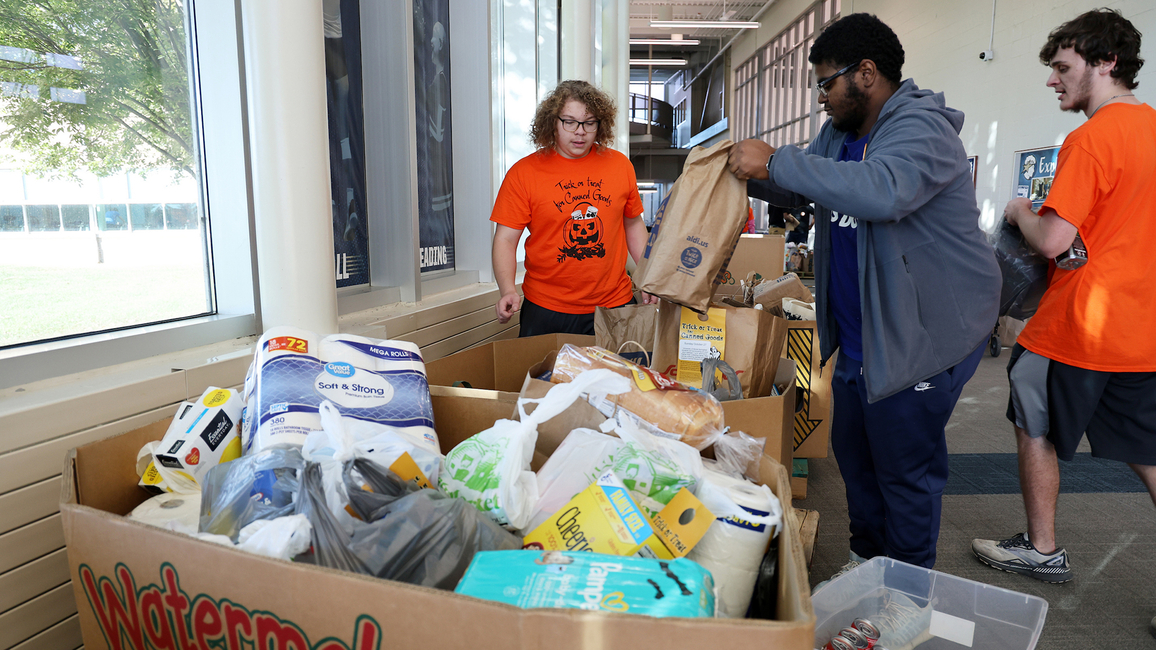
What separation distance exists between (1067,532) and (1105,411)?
31.2 inches

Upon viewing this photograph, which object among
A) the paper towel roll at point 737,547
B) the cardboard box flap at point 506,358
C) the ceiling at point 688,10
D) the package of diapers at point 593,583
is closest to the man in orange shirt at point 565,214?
the cardboard box flap at point 506,358

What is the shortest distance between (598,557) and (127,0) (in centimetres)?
167

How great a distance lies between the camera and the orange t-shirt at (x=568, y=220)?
2.25 metres

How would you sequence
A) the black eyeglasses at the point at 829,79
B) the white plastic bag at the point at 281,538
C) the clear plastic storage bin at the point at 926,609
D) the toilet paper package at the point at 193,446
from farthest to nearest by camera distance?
the black eyeglasses at the point at 829,79
the clear plastic storage bin at the point at 926,609
the toilet paper package at the point at 193,446
the white plastic bag at the point at 281,538

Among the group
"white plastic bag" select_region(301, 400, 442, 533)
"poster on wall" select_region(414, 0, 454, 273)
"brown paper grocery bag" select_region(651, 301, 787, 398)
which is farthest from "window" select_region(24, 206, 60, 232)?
"poster on wall" select_region(414, 0, 454, 273)

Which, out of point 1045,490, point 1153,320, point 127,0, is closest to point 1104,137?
point 1153,320

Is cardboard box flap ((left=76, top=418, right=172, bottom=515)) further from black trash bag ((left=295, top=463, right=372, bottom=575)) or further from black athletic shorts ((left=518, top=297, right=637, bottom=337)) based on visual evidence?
black athletic shorts ((left=518, top=297, right=637, bottom=337))

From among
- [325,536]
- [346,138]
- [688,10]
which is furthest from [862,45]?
[688,10]

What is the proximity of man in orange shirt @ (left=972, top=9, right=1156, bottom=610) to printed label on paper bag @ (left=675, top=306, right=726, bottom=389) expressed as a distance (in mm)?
946

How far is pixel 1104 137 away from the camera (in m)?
1.74

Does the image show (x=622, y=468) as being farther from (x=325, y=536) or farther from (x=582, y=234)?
(x=582, y=234)

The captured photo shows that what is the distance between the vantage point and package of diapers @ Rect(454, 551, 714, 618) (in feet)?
2.02

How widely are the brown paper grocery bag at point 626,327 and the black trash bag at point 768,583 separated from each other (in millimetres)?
1007

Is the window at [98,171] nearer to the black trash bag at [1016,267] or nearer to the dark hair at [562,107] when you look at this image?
the dark hair at [562,107]
